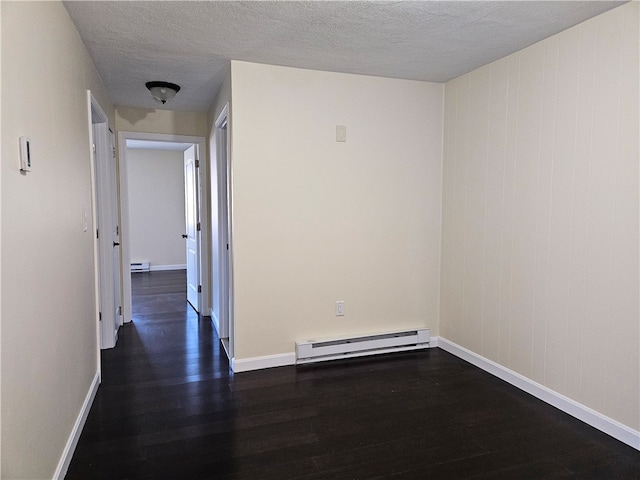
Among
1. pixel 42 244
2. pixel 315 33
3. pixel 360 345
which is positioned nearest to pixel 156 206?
pixel 360 345

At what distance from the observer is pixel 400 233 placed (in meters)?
3.63

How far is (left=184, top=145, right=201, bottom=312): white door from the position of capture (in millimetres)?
4883

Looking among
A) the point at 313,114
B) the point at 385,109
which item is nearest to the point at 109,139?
the point at 313,114

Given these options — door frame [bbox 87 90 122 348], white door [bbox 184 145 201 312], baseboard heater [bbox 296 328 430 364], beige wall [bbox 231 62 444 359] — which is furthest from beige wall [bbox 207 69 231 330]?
baseboard heater [bbox 296 328 430 364]

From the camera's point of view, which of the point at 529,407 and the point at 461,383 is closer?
the point at 529,407

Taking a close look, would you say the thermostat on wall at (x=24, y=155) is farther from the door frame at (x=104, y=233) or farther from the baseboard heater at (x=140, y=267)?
the baseboard heater at (x=140, y=267)

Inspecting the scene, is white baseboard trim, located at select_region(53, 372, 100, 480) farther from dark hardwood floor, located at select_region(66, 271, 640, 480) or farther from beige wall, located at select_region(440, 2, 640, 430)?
beige wall, located at select_region(440, 2, 640, 430)

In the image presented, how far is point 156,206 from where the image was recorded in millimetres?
8164

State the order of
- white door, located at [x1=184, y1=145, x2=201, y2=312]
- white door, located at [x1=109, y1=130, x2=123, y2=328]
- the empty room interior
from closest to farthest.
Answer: the empty room interior
white door, located at [x1=109, y1=130, x2=123, y2=328]
white door, located at [x1=184, y1=145, x2=201, y2=312]

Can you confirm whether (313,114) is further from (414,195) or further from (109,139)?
(109,139)

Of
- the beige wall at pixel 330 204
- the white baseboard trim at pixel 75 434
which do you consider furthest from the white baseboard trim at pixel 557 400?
the white baseboard trim at pixel 75 434

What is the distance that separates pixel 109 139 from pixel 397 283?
9.78 ft

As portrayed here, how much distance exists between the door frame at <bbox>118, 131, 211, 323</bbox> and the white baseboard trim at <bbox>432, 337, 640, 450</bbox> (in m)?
2.83

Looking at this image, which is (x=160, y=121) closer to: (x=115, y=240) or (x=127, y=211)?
(x=127, y=211)
